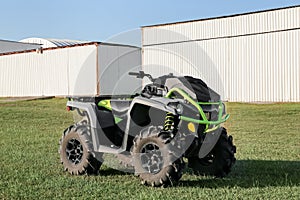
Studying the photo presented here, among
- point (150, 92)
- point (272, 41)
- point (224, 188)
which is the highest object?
point (272, 41)

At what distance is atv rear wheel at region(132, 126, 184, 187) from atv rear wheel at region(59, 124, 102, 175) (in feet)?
3.16

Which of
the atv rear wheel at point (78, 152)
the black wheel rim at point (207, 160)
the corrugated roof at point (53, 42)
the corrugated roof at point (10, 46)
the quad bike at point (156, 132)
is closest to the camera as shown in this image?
the quad bike at point (156, 132)

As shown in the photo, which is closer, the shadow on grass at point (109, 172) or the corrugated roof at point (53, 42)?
the shadow on grass at point (109, 172)

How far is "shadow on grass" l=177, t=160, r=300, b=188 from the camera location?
255 inches

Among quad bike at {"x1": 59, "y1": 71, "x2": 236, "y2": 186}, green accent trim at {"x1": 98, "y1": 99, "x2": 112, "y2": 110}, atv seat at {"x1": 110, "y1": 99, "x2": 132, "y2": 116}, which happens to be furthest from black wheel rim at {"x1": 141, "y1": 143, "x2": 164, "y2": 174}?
green accent trim at {"x1": 98, "y1": 99, "x2": 112, "y2": 110}

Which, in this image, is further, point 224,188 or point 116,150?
point 116,150

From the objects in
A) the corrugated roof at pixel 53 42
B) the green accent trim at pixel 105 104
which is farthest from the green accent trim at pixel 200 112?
the corrugated roof at pixel 53 42

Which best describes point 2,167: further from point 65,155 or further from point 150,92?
point 150,92

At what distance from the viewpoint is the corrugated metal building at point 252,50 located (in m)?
28.9

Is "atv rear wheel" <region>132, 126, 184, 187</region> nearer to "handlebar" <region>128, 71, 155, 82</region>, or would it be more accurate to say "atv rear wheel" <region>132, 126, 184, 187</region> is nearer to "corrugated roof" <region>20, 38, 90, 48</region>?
"handlebar" <region>128, 71, 155, 82</region>

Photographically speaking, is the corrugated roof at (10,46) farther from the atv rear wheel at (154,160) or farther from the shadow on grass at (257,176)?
the atv rear wheel at (154,160)

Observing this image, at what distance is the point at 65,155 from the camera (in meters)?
7.34

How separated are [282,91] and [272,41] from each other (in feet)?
10.9

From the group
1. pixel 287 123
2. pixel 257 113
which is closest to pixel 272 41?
pixel 257 113
